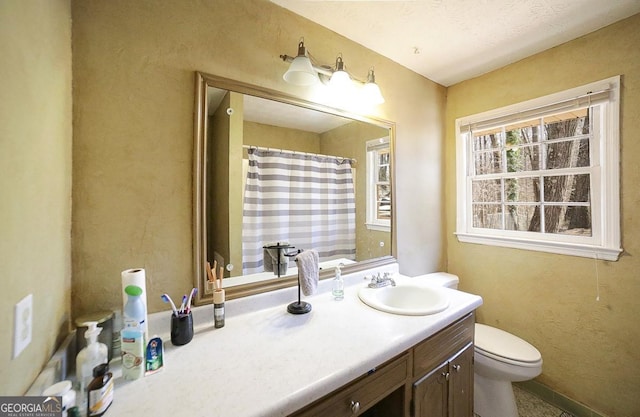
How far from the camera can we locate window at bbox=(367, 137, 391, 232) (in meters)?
1.69

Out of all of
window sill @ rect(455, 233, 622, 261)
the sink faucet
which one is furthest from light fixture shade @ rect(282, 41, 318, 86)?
window sill @ rect(455, 233, 622, 261)

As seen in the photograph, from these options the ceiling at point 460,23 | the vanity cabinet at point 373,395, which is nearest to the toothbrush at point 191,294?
the vanity cabinet at point 373,395

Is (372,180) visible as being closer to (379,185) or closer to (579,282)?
(379,185)

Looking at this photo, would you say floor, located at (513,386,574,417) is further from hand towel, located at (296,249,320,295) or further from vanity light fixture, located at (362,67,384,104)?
vanity light fixture, located at (362,67,384,104)

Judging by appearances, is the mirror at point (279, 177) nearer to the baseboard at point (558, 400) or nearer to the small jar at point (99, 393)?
the small jar at point (99, 393)

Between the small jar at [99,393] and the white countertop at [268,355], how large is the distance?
0.03 metres

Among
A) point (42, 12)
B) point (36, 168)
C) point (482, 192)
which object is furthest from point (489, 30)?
point (36, 168)

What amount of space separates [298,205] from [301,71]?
677mm

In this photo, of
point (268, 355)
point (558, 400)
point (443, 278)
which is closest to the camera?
point (268, 355)

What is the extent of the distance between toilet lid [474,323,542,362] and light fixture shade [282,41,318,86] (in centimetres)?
184

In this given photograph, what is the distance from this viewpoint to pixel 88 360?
2.13ft

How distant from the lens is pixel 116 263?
0.92m

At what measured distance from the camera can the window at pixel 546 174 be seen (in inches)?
57.1

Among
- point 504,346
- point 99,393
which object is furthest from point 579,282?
point 99,393
